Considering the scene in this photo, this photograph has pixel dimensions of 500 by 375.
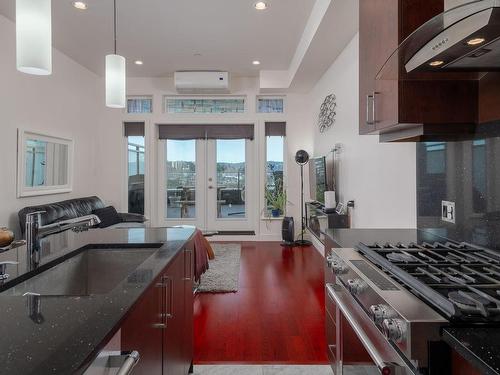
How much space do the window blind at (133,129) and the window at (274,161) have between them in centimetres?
240

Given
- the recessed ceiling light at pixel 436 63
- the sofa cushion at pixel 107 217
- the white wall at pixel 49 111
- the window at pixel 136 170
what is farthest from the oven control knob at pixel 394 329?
the window at pixel 136 170

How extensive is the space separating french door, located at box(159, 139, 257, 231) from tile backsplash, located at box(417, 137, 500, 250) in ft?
15.5

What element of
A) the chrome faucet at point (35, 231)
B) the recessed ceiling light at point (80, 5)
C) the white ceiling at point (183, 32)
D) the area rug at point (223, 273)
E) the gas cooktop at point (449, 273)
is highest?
the white ceiling at point (183, 32)

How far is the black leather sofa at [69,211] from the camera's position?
4.07 metres

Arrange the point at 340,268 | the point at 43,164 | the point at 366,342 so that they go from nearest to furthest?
the point at 366,342 < the point at 340,268 < the point at 43,164

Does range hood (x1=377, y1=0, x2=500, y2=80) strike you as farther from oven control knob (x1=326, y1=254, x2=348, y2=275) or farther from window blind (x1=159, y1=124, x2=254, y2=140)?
window blind (x1=159, y1=124, x2=254, y2=140)

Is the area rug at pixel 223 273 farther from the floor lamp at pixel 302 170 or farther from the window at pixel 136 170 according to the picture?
the window at pixel 136 170

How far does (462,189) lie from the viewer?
173 centimetres

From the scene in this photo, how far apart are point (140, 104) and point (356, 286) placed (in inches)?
242

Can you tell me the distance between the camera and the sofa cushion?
207 inches

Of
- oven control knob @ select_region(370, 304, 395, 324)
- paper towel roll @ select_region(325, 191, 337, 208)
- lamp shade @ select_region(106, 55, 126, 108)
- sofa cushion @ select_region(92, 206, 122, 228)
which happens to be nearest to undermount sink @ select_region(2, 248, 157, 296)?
oven control knob @ select_region(370, 304, 395, 324)

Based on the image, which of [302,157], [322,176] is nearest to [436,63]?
[322,176]

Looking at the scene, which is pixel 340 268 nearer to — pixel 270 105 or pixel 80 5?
pixel 80 5

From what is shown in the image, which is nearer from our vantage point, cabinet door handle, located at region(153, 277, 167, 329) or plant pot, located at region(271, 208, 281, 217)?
cabinet door handle, located at region(153, 277, 167, 329)
